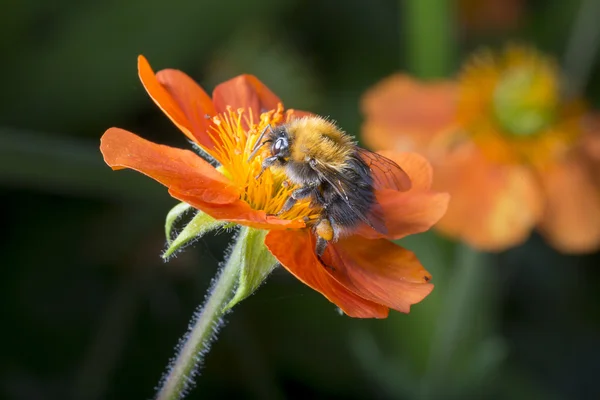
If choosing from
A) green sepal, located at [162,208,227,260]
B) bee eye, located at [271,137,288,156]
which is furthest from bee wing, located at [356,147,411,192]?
green sepal, located at [162,208,227,260]

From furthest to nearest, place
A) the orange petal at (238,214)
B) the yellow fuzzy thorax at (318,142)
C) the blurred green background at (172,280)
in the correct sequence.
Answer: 1. the blurred green background at (172,280)
2. the yellow fuzzy thorax at (318,142)
3. the orange petal at (238,214)

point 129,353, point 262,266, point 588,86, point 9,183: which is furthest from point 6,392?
point 588,86

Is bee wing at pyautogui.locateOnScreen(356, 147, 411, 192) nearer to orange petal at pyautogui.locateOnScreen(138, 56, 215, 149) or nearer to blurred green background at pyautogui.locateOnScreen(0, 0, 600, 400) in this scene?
orange petal at pyautogui.locateOnScreen(138, 56, 215, 149)

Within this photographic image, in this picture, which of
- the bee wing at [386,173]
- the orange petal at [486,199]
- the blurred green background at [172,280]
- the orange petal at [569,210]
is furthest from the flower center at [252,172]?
the orange petal at [569,210]

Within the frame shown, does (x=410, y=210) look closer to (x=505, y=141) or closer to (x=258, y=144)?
(x=258, y=144)

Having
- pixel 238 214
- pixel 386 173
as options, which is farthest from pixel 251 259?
pixel 386 173

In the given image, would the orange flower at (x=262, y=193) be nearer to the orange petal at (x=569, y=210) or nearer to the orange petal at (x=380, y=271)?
the orange petal at (x=380, y=271)
